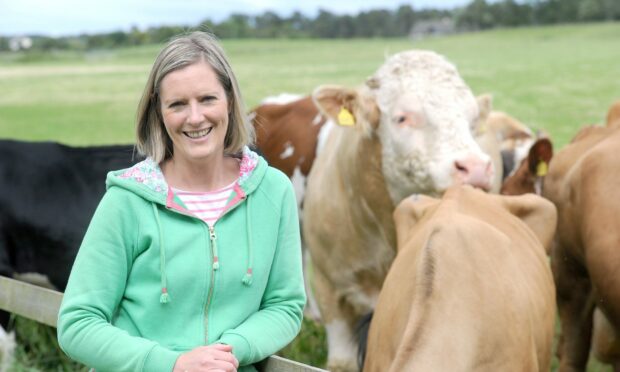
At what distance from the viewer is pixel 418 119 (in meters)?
4.48

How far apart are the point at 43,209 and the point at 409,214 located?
6.97 feet

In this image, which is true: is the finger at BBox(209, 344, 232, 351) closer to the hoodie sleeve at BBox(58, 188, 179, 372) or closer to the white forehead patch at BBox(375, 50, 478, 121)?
the hoodie sleeve at BBox(58, 188, 179, 372)

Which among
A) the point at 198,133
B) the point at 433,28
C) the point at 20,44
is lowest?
the point at 20,44

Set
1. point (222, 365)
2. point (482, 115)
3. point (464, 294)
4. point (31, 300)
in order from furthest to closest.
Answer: point (482, 115), point (31, 300), point (464, 294), point (222, 365)

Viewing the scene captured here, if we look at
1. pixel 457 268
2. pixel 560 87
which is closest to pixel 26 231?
pixel 457 268

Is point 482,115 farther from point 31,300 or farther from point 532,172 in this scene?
point 31,300

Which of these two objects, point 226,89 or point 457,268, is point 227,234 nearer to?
point 226,89

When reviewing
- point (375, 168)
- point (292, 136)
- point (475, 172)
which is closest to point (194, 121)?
point (475, 172)

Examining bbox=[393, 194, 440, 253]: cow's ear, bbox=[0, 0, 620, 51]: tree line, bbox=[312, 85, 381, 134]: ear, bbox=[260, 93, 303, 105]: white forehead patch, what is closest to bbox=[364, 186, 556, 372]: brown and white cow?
bbox=[393, 194, 440, 253]: cow's ear

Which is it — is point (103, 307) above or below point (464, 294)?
above

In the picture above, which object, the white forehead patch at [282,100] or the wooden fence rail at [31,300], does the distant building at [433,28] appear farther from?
the wooden fence rail at [31,300]

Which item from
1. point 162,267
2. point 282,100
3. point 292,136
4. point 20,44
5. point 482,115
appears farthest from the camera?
point 20,44

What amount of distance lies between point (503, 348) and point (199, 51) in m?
1.39

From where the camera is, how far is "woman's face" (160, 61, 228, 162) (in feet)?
7.53
